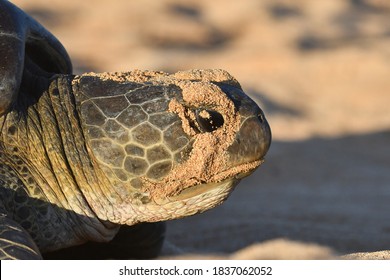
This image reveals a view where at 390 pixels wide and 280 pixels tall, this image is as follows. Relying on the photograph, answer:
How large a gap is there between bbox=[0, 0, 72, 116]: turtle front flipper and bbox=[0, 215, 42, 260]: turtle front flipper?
53 centimetres

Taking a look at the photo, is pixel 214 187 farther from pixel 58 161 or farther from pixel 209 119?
pixel 58 161

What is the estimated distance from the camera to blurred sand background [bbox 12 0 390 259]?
4223 mm

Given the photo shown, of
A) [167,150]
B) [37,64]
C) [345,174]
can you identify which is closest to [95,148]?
Answer: [167,150]

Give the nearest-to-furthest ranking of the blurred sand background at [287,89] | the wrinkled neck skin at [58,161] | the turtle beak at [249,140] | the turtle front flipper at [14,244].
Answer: the turtle front flipper at [14,244] → the turtle beak at [249,140] → the wrinkled neck skin at [58,161] → the blurred sand background at [287,89]

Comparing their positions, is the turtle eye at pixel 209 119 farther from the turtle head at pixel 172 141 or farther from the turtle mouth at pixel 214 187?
the turtle mouth at pixel 214 187

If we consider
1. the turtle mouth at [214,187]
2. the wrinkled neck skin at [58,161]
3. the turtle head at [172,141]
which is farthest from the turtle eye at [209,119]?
the wrinkled neck skin at [58,161]

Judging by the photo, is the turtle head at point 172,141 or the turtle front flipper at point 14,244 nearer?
the turtle front flipper at point 14,244

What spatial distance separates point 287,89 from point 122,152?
5.81 metres

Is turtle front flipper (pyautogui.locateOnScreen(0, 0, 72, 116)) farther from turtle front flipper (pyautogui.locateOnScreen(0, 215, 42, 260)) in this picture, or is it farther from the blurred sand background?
the blurred sand background

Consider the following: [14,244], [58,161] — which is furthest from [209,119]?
[14,244]

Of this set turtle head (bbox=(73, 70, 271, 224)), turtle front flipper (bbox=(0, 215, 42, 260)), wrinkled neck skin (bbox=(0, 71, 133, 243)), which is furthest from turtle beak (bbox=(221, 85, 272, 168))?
turtle front flipper (bbox=(0, 215, 42, 260))

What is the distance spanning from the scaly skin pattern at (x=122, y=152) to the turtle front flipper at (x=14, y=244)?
204mm

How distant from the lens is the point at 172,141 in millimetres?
2742

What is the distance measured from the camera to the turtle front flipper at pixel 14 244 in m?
2.29
